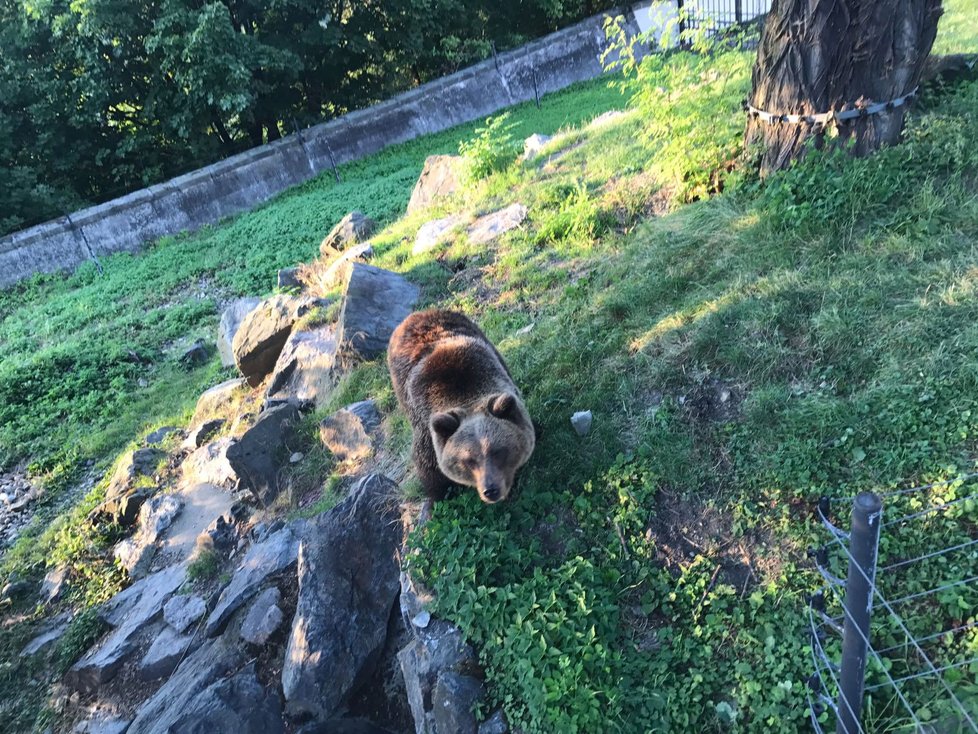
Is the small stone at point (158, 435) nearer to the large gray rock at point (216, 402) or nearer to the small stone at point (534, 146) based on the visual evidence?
the large gray rock at point (216, 402)

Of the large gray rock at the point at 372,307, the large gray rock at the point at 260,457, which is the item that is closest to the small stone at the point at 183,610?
the large gray rock at the point at 260,457

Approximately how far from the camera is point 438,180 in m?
11.6

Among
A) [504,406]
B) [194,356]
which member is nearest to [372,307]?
[504,406]

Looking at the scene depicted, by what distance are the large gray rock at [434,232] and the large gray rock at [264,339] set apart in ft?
6.10

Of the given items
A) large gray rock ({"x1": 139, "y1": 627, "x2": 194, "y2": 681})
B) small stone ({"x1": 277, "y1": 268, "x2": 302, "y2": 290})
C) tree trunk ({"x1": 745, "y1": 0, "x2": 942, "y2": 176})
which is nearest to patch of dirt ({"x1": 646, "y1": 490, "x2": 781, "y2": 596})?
tree trunk ({"x1": 745, "y1": 0, "x2": 942, "y2": 176})

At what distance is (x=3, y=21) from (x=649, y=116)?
1879cm

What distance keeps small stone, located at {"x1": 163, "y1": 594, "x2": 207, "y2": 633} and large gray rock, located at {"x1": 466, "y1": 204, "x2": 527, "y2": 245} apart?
214 inches

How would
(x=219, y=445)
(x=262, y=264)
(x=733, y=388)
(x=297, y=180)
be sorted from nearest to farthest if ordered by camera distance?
(x=733, y=388), (x=219, y=445), (x=262, y=264), (x=297, y=180)

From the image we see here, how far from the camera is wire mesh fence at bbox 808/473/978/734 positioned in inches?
100.0

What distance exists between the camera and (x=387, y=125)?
20219 mm

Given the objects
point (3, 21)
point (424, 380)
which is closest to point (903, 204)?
point (424, 380)

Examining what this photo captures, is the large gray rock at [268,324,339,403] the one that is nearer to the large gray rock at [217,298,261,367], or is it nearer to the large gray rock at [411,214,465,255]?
the large gray rock at [411,214,465,255]

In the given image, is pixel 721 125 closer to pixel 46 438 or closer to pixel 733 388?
pixel 733 388

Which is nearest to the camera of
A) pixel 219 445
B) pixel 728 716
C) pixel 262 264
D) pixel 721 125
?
pixel 728 716
